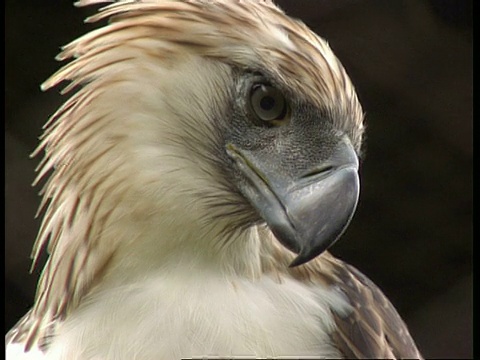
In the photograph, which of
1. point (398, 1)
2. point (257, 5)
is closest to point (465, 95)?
point (398, 1)

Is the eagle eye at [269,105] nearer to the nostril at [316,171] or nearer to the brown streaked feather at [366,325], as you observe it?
the nostril at [316,171]

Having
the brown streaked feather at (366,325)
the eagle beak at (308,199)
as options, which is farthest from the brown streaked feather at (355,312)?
the eagle beak at (308,199)

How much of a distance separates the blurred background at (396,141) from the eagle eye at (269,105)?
1.64ft

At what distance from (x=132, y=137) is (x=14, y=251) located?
101 cm

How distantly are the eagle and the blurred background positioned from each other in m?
0.48

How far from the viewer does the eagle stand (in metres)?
1.39

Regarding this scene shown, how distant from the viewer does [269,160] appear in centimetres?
139

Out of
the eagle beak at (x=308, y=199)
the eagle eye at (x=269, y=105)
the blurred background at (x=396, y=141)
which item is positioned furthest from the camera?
the blurred background at (x=396, y=141)

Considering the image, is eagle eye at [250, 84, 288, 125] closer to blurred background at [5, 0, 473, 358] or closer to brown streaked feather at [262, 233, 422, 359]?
brown streaked feather at [262, 233, 422, 359]

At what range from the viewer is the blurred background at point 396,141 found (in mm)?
1952

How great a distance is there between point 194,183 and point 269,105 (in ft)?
0.54

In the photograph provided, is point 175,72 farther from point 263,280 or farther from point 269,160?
point 263,280

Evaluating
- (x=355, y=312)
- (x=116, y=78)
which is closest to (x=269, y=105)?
(x=116, y=78)

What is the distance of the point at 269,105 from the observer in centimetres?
141
